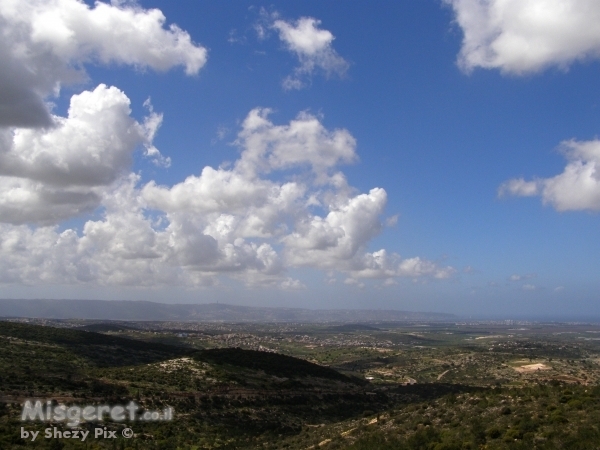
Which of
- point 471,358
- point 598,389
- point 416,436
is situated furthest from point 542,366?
point 416,436

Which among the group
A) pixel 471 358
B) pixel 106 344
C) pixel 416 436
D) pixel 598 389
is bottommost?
pixel 471 358

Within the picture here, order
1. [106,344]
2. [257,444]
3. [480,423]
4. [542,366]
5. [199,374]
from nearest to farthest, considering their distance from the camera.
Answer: [480,423]
[257,444]
[199,374]
[106,344]
[542,366]

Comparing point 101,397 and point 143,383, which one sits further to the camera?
point 143,383

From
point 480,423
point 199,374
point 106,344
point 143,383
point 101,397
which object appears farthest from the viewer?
point 106,344

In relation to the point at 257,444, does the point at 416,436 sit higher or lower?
higher

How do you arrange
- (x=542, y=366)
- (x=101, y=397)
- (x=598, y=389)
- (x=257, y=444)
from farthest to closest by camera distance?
(x=542, y=366), (x=101, y=397), (x=257, y=444), (x=598, y=389)

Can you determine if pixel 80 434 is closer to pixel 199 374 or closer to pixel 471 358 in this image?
pixel 199 374

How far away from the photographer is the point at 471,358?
157875 millimetres

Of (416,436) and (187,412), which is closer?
(416,436)

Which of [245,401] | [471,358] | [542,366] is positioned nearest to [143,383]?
[245,401]

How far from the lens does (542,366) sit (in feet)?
425

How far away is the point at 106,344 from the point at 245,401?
73265mm

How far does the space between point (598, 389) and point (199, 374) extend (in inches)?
1919

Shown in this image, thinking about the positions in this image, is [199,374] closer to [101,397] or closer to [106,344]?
[101,397]
